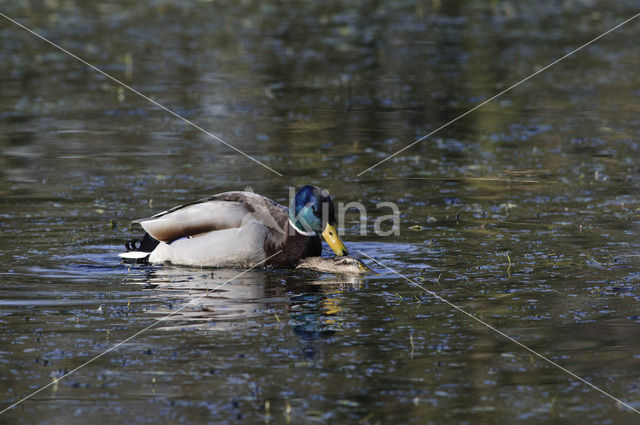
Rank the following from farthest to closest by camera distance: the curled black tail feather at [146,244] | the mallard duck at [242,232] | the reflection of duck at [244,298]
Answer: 1. the curled black tail feather at [146,244]
2. the mallard duck at [242,232]
3. the reflection of duck at [244,298]

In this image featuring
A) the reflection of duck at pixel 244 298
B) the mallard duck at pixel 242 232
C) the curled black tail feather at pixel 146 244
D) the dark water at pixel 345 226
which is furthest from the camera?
the curled black tail feather at pixel 146 244

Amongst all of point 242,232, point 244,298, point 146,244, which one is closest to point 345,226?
point 242,232

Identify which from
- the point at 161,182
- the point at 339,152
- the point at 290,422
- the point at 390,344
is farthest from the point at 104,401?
the point at 339,152

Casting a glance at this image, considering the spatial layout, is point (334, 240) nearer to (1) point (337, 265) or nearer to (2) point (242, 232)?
(1) point (337, 265)

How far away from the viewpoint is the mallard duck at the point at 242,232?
33.1 feet

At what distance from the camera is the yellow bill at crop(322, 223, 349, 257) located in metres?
10.1

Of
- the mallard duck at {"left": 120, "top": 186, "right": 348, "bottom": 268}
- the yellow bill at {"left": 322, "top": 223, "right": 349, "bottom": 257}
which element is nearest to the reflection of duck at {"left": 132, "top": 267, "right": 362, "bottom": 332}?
the mallard duck at {"left": 120, "top": 186, "right": 348, "bottom": 268}

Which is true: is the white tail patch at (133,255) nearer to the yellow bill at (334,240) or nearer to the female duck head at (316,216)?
the female duck head at (316,216)

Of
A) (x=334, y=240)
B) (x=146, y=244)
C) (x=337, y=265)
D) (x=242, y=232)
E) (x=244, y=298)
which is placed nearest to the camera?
(x=244, y=298)

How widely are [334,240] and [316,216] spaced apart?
0.90 feet

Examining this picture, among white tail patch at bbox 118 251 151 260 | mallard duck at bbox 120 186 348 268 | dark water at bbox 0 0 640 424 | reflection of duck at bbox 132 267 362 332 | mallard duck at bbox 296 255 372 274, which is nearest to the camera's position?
dark water at bbox 0 0 640 424

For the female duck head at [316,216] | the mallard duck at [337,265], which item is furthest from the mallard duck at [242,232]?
the mallard duck at [337,265]

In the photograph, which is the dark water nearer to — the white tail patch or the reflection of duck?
the reflection of duck

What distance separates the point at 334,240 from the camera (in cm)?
1019
